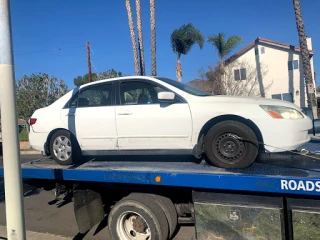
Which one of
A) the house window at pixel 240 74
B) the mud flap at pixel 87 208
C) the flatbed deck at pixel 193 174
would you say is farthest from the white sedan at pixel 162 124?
the house window at pixel 240 74

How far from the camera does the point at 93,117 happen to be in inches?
192

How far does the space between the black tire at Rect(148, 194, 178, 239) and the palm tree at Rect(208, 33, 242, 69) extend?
22.2m

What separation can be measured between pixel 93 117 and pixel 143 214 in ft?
5.42

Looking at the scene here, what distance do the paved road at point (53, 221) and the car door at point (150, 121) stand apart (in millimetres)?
1531

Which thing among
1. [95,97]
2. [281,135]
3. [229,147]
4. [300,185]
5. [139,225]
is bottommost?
[139,225]

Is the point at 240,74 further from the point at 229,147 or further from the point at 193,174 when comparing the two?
the point at 193,174

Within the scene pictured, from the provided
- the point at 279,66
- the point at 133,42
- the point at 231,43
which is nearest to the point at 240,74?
the point at 231,43

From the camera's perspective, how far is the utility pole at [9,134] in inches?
132

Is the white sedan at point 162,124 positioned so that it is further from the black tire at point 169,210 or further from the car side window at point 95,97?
the black tire at point 169,210

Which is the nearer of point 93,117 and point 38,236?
point 93,117

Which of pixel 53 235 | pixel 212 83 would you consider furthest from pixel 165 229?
pixel 212 83

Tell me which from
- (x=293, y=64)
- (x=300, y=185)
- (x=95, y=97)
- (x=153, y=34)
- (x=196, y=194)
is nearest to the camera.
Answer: (x=300, y=185)

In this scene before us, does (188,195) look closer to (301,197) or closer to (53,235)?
(301,197)

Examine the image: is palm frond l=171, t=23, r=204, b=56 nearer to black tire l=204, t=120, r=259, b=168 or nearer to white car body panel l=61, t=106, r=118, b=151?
white car body panel l=61, t=106, r=118, b=151
